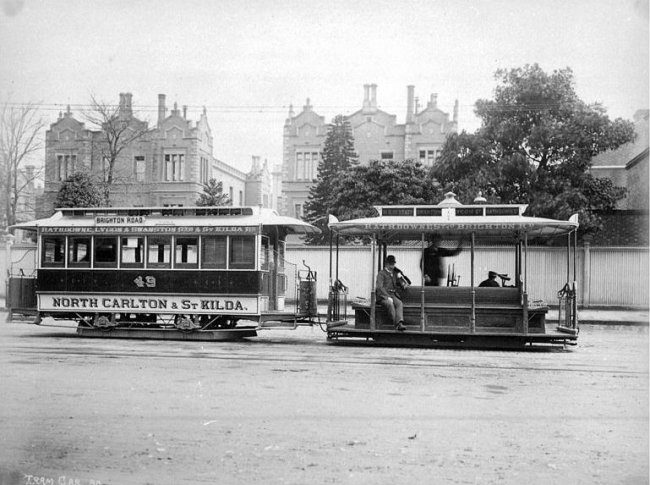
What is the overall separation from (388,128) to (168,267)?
123 feet

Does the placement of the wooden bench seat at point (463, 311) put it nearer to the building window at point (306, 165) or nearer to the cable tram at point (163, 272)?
the cable tram at point (163, 272)

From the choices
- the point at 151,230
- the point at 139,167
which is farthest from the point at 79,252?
the point at 139,167

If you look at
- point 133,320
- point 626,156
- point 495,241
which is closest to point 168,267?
point 133,320

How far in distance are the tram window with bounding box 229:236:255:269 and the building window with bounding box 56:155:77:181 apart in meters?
29.5

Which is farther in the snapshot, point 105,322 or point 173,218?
point 105,322

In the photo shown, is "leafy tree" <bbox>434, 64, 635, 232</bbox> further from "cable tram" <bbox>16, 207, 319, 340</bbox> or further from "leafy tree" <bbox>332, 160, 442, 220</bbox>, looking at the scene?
"cable tram" <bbox>16, 207, 319, 340</bbox>

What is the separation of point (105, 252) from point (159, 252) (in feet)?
4.23

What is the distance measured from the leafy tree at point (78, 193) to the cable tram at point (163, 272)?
1358cm

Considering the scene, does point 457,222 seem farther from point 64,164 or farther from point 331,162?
point 64,164

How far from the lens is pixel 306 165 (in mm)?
51688

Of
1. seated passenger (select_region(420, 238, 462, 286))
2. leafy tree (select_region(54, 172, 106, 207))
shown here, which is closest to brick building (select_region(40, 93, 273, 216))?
leafy tree (select_region(54, 172, 106, 207))

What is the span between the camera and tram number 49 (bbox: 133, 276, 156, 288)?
1561 centimetres

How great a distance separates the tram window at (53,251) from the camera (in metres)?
16.0

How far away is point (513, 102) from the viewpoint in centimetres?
2645
